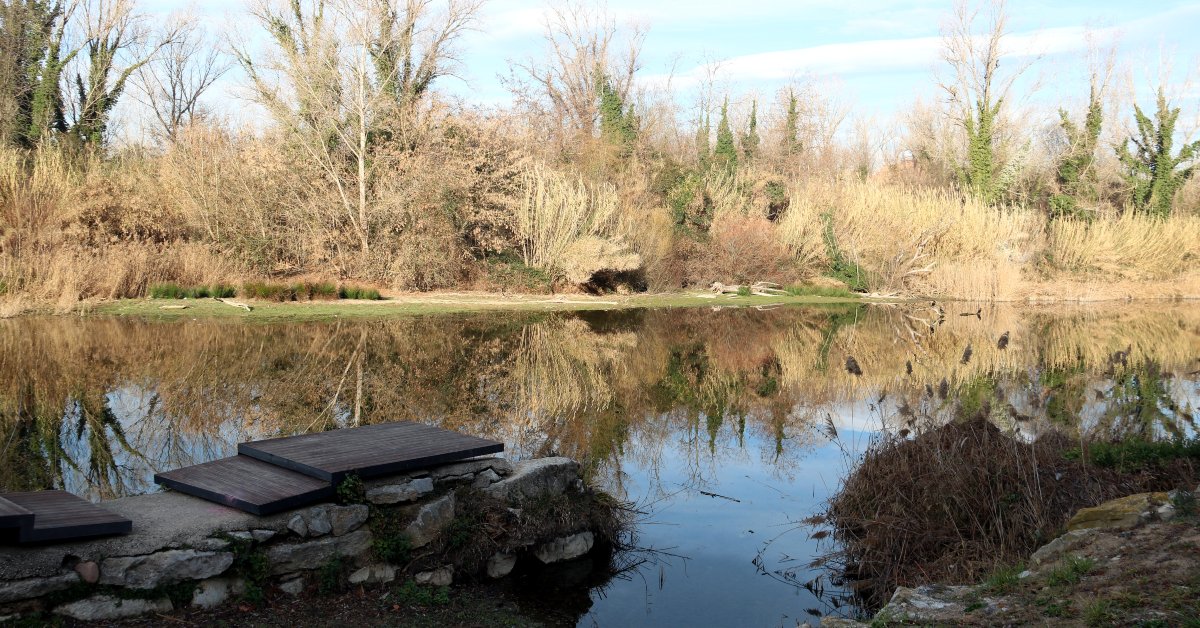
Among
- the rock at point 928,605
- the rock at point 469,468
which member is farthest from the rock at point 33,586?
the rock at point 928,605

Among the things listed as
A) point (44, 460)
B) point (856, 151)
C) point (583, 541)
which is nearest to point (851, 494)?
point (583, 541)

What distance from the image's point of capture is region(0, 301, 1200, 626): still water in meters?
7.09

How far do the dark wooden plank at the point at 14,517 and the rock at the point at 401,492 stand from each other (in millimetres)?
2001

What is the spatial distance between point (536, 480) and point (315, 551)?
1.88m

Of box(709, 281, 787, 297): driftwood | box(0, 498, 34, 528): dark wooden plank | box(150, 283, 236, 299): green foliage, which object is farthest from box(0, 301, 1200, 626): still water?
box(709, 281, 787, 297): driftwood

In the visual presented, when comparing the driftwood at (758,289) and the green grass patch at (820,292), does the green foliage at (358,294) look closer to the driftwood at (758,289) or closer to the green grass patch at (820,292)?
the driftwood at (758,289)

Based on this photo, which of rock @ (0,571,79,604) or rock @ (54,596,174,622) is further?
rock @ (54,596,174,622)

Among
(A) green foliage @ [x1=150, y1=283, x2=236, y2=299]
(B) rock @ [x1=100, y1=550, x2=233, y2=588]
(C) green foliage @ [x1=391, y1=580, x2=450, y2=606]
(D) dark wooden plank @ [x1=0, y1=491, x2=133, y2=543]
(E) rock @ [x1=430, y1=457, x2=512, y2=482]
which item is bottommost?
(C) green foliage @ [x1=391, y1=580, x2=450, y2=606]

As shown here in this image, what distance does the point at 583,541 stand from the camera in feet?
22.8

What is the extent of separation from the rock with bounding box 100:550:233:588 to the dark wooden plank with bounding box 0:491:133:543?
0.63 feet

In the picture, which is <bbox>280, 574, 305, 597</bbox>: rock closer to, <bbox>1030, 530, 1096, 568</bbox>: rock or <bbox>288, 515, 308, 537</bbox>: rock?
<bbox>288, 515, 308, 537</bbox>: rock

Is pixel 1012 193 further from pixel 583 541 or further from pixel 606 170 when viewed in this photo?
pixel 583 541

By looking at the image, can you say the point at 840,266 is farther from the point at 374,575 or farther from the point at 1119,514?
the point at 374,575

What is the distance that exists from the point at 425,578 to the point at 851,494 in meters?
3.57
